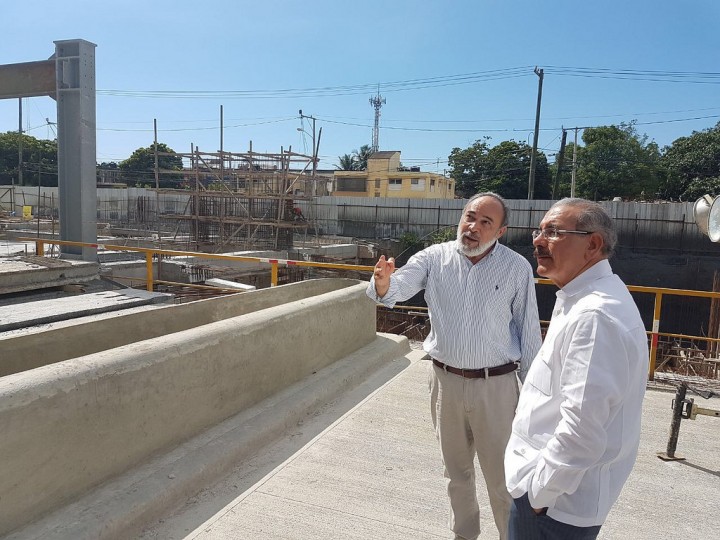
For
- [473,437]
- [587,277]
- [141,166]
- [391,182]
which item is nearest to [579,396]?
[587,277]

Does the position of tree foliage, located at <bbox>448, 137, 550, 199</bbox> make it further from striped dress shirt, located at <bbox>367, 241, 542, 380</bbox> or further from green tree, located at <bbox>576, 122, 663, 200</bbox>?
striped dress shirt, located at <bbox>367, 241, 542, 380</bbox>

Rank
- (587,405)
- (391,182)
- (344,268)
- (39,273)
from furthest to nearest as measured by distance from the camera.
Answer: (391,182)
(39,273)
(344,268)
(587,405)

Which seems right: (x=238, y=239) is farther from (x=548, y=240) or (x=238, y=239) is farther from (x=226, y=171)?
(x=548, y=240)

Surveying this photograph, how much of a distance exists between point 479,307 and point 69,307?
537 centimetres

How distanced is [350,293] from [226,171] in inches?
767

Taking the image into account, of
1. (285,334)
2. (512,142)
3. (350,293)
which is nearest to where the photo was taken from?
(285,334)

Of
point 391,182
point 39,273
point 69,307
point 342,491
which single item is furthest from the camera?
point 391,182

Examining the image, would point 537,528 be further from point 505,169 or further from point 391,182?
point 391,182

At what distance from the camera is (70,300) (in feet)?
22.2

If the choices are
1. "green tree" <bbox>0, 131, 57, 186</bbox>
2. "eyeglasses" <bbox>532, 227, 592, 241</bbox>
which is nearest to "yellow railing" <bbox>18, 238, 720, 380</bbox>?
"eyeglasses" <bbox>532, 227, 592, 241</bbox>

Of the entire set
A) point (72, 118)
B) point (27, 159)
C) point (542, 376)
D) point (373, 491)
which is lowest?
point (373, 491)

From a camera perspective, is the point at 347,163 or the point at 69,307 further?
the point at 347,163

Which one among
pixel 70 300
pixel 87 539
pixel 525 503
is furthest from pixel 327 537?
pixel 70 300

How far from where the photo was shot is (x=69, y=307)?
6.20 meters
